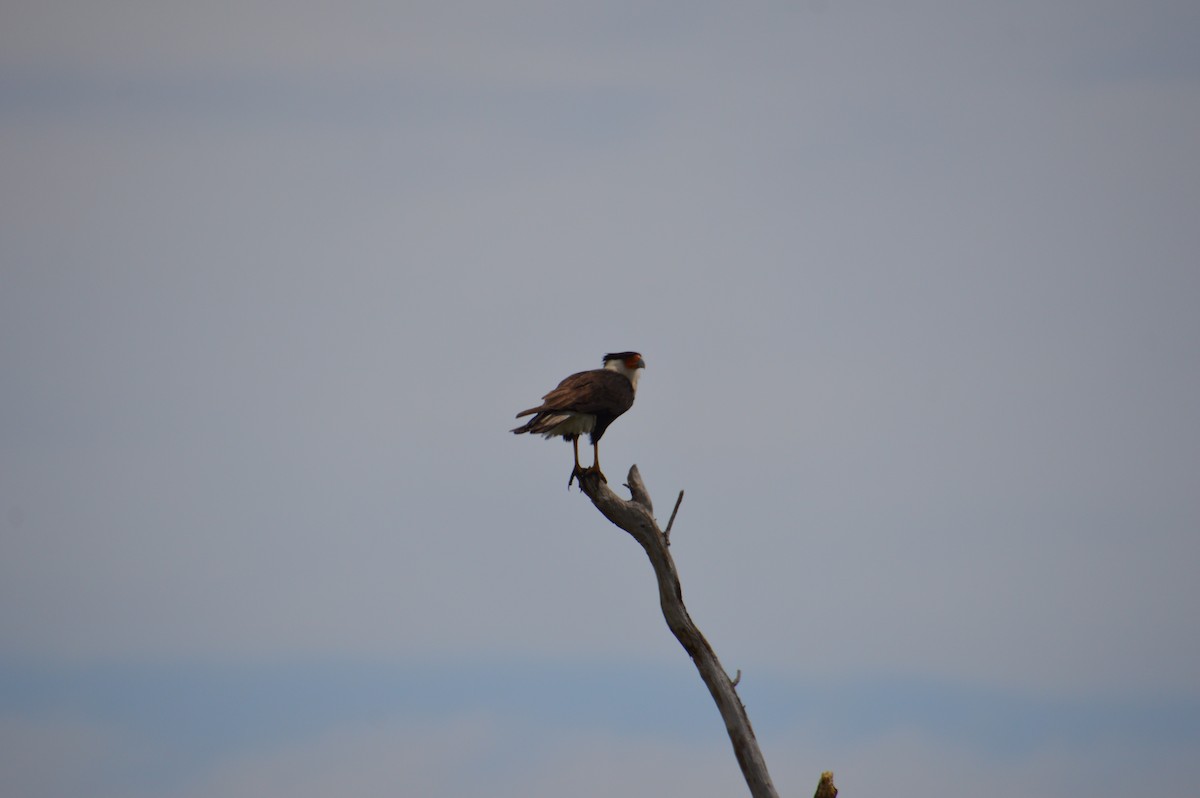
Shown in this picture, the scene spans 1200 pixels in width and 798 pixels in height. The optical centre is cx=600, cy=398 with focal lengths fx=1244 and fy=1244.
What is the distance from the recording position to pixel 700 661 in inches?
482

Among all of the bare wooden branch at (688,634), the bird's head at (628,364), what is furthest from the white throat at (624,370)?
the bare wooden branch at (688,634)

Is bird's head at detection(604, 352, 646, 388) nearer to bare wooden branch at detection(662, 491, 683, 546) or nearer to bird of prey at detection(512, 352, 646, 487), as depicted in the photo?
bird of prey at detection(512, 352, 646, 487)

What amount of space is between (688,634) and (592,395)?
3.33 metres

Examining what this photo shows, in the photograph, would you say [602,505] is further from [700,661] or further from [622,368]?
[622,368]

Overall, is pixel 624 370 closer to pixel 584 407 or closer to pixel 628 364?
pixel 628 364

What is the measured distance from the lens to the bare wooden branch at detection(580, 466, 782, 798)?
11945mm

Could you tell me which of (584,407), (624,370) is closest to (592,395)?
(584,407)

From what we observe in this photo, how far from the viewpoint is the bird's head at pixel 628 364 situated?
15.7m

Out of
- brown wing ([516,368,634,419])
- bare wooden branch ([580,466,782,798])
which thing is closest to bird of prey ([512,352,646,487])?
brown wing ([516,368,634,419])

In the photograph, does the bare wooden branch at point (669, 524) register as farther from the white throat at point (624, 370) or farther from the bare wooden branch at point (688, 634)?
the white throat at point (624, 370)

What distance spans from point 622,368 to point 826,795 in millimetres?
6303

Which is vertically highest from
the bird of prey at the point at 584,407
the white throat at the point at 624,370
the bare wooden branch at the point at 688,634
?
the white throat at the point at 624,370

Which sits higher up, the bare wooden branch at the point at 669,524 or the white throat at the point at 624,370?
the white throat at the point at 624,370

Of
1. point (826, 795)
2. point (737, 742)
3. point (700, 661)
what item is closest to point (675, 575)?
point (700, 661)
